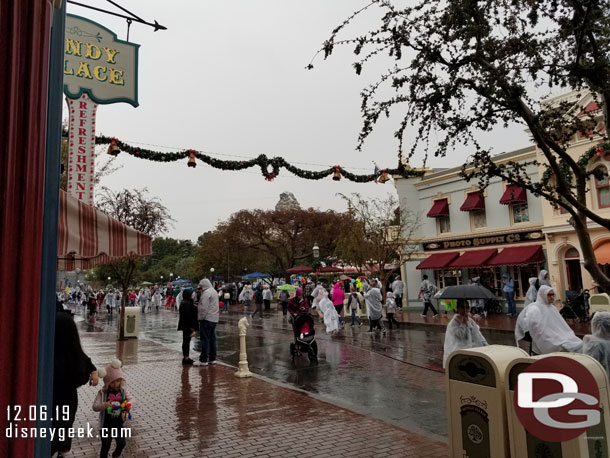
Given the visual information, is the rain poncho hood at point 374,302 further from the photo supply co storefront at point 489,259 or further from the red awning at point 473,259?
the red awning at point 473,259

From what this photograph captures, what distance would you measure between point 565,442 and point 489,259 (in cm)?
2284

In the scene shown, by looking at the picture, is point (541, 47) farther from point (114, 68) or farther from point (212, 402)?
point (212, 402)

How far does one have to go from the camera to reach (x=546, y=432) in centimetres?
313

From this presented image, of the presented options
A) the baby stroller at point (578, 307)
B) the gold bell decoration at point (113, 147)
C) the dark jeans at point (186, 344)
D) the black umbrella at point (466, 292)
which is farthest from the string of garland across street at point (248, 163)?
the baby stroller at point (578, 307)

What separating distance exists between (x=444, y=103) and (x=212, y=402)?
5631mm

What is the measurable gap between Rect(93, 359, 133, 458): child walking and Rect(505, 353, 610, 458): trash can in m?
3.60

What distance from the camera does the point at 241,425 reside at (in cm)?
579

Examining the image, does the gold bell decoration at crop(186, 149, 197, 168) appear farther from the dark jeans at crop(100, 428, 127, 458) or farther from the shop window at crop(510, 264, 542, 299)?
the shop window at crop(510, 264, 542, 299)

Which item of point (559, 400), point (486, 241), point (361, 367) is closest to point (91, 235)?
point (559, 400)

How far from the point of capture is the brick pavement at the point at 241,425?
4.88 metres

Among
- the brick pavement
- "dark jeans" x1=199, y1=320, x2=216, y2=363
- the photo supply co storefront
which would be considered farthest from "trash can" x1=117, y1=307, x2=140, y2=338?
the photo supply co storefront

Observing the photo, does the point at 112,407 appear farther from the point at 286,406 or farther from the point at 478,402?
the point at 478,402

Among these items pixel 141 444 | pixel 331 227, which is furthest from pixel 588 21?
pixel 331 227

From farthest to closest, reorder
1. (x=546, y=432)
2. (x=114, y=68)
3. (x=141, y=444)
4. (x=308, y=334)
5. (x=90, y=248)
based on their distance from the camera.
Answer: (x=308, y=334) → (x=114, y=68) → (x=141, y=444) → (x=90, y=248) → (x=546, y=432)
